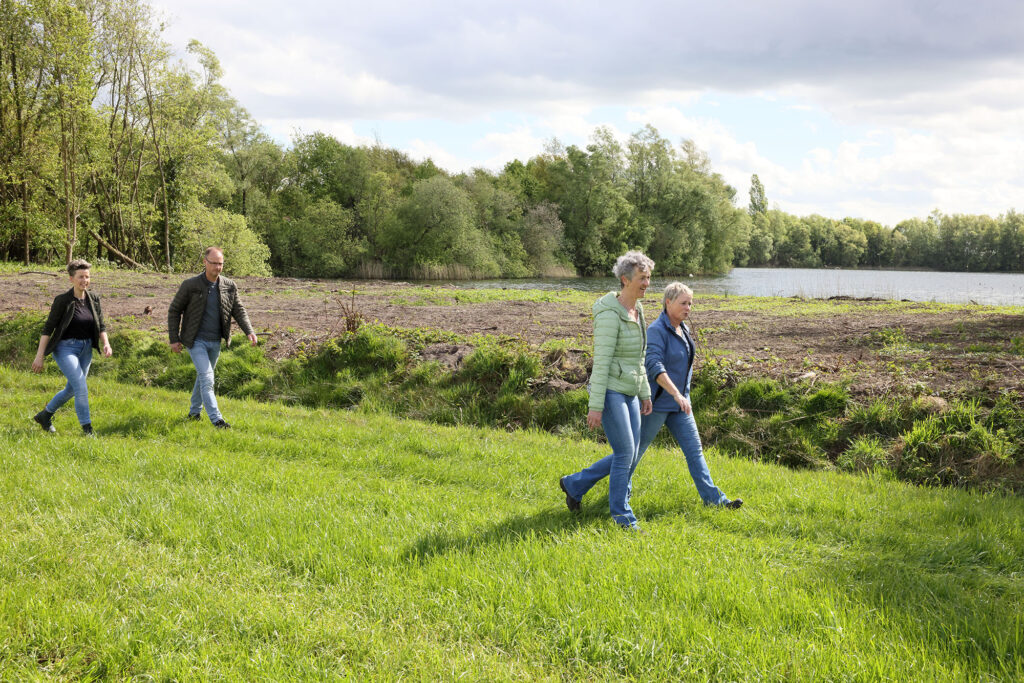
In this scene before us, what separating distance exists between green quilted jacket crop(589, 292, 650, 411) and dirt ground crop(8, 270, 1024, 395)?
5.13 metres

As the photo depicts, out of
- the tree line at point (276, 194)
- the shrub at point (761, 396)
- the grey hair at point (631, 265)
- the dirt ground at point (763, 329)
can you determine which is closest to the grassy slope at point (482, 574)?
the shrub at point (761, 396)

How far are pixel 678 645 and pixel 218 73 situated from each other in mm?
52028

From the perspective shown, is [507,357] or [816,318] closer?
[507,357]

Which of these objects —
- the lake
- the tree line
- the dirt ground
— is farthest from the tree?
the dirt ground

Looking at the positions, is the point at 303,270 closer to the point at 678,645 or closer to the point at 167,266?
the point at 167,266

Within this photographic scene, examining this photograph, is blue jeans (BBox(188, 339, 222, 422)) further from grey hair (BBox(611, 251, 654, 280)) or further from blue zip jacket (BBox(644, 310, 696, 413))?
grey hair (BBox(611, 251, 654, 280))

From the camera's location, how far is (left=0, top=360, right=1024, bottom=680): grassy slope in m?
3.77

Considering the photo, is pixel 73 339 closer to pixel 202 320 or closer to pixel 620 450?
pixel 202 320

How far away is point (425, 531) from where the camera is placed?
5.59 metres

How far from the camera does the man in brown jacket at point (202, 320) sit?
967 centimetres

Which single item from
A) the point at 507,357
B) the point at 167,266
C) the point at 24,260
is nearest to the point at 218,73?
the point at 167,266

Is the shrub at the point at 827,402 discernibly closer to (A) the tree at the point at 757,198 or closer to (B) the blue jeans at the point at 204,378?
(B) the blue jeans at the point at 204,378

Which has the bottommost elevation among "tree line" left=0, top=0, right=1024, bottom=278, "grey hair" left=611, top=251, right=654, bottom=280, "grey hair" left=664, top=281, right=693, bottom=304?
"grey hair" left=664, top=281, right=693, bottom=304

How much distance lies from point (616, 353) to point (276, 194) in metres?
68.8
